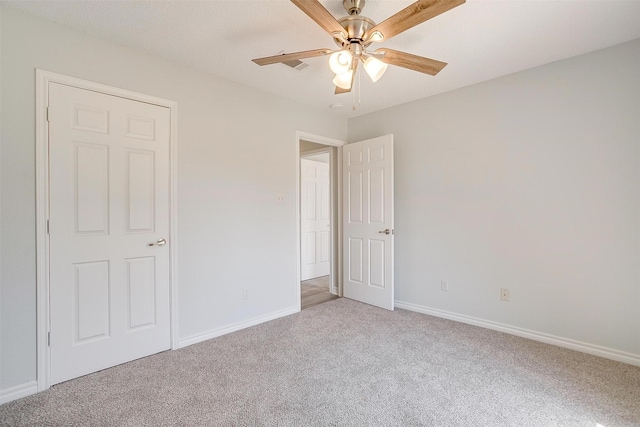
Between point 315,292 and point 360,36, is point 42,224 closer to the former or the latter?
point 360,36

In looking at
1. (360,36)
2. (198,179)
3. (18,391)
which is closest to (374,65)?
(360,36)

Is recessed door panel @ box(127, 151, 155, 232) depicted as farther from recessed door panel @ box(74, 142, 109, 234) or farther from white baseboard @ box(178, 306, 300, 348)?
white baseboard @ box(178, 306, 300, 348)

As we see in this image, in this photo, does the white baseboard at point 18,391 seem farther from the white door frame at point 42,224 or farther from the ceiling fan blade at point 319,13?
the ceiling fan blade at point 319,13

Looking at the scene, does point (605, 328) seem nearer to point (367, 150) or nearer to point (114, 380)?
point (367, 150)

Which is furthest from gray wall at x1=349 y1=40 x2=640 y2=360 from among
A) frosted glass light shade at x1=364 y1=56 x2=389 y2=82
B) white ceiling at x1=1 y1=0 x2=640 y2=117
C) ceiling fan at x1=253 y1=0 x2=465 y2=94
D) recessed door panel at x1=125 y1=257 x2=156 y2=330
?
recessed door panel at x1=125 y1=257 x2=156 y2=330

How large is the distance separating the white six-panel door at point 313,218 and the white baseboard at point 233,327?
1764 mm

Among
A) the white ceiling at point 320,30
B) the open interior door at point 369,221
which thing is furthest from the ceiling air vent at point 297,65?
the open interior door at point 369,221

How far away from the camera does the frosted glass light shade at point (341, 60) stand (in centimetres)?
177

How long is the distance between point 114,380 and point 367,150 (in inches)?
131

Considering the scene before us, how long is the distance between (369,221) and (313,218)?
179 centimetres

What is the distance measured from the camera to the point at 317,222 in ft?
18.1

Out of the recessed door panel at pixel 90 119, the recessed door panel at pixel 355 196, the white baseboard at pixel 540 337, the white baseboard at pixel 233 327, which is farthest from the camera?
the recessed door panel at pixel 355 196

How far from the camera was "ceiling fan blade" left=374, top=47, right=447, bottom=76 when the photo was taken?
6.11 ft

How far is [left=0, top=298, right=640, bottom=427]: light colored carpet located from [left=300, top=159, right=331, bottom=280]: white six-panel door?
99.4 inches
